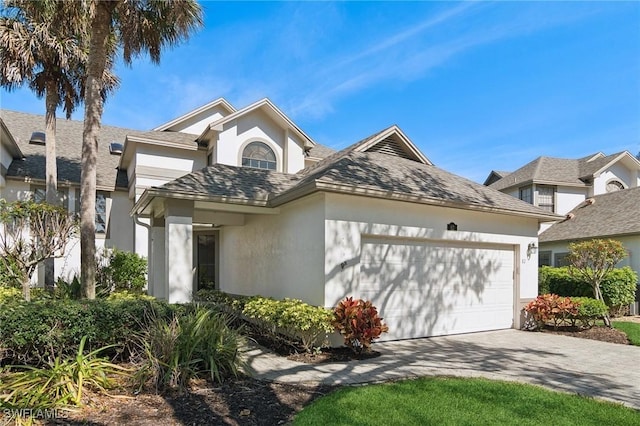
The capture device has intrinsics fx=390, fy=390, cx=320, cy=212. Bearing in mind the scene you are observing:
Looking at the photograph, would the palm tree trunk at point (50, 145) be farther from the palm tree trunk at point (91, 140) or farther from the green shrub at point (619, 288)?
the green shrub at point (619, 288)

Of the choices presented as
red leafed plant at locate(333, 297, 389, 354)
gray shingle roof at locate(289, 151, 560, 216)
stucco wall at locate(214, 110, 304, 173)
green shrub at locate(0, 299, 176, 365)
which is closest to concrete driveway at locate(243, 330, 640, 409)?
red leafed plant at locate(333, 297, 389, 354)

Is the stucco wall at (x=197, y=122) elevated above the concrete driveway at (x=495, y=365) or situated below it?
above

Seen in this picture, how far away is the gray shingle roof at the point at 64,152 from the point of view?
17.7 meters

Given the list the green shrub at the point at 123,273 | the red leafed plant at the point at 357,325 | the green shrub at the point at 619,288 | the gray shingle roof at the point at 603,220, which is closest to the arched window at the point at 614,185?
the gray shingle roof at the point at 603,220

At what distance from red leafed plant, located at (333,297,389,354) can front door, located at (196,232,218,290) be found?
9.79m

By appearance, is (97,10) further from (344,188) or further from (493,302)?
(493,302)

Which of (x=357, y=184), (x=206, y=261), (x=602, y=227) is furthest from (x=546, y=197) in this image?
(x=206, y=261)

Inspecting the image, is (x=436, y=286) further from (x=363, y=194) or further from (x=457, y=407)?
(x=457, y=407)

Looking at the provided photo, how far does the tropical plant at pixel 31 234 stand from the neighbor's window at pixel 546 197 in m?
25.4

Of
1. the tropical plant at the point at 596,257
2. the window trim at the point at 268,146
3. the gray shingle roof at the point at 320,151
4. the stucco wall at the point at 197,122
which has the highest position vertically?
the stucco wall at the point at 197,122

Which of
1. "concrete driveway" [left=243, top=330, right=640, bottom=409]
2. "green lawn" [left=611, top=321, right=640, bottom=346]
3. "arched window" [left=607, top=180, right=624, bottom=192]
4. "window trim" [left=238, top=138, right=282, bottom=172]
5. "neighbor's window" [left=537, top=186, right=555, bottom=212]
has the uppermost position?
"window trim" [left=238, top=138, right=282, bottom=172]

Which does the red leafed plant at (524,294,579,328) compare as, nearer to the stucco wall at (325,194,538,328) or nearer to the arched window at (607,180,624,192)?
the stucco wall at (325,194,538,328)

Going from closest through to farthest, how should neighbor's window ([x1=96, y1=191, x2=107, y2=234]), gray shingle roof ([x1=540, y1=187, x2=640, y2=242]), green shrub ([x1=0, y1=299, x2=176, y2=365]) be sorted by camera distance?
green shrub ([x1=0, y1=299, x2=176, y2=365]), gray shingle roof ([x1=540, y1=187, x2=640, y2=242]), neighbor's window ([x1=96, y1=191, x2=107, y2=234])

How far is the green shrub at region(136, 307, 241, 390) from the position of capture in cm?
575
